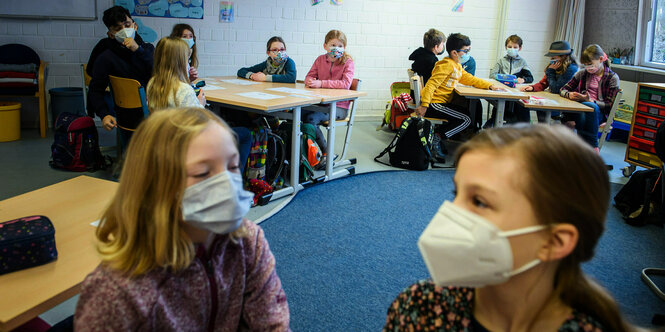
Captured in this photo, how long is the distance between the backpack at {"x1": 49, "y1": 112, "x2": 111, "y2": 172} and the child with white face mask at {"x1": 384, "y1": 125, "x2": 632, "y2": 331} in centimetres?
372

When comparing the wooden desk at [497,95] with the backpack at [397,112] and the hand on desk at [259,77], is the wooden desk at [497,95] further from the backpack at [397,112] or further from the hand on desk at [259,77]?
the hand on desk at [259,77]

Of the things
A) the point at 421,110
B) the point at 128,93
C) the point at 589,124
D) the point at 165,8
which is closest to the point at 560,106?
the point at 589,124

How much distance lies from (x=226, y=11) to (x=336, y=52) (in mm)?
1868

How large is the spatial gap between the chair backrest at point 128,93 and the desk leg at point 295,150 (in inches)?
38.7

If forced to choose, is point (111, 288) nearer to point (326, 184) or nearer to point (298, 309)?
point (298, 309)

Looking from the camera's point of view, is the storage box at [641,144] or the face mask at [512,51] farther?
the face mask at [512,51]

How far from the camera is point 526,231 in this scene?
0.81 metres

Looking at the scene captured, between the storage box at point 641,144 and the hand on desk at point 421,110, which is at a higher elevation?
the hand on desk at point 421,110

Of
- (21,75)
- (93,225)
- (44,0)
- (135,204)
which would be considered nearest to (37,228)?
(93,225)

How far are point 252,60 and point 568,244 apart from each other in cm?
539

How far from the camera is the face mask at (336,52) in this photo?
4359mm

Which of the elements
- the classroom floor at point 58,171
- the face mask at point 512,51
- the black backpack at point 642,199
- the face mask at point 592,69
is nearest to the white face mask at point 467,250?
the classroom floor at point 58,171

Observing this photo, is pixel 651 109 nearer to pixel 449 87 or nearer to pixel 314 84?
pixel 449 87

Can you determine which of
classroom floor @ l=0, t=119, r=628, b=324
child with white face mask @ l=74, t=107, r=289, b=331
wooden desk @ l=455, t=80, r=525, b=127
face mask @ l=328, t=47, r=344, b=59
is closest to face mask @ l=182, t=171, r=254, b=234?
child with white face mask @ l=74, t=107, r=289, b=331
